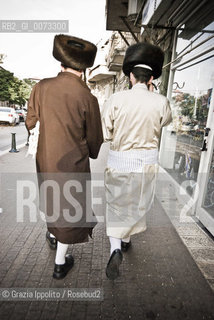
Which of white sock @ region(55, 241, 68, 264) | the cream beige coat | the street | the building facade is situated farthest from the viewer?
the street

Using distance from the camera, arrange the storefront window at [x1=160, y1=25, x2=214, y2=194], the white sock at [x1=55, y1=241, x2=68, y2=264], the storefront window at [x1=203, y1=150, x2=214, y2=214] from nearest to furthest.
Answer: the white sock at [x1=55, y1=241, x2=68, y2=264], the storefront window at [x1=203, y1=150, x2=214, y2=214], the storefront window at [x1=160, y1=25, x2=214, y2=194]

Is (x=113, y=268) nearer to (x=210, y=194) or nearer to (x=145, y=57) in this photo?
(x=145, y=57)

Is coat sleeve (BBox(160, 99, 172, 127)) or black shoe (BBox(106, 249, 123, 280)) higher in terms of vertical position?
coat sleeve (BBox(160, 99, 172, 127))

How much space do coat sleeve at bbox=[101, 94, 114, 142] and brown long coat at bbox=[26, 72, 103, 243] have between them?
11 cm

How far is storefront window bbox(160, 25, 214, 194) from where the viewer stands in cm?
396

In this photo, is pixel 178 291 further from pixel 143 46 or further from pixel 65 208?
pixel 143 46

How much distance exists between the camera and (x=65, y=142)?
6.32 ft

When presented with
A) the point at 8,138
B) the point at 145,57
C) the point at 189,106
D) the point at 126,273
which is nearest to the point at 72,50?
the point at 145,57

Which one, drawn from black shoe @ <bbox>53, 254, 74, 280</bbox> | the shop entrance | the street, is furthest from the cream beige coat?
the street

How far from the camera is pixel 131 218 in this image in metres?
2.32

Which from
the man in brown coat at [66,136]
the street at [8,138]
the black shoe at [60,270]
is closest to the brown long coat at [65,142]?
the man in brown coat at [66,136]

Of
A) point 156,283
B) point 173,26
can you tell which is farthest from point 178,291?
point 173,26

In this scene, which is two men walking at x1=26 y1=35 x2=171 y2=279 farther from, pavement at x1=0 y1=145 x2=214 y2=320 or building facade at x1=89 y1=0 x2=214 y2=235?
building facade at x1=89 y1=0 x2=214 y2=235

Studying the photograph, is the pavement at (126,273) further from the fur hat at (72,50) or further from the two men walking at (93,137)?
the fur hat at (72,50)
